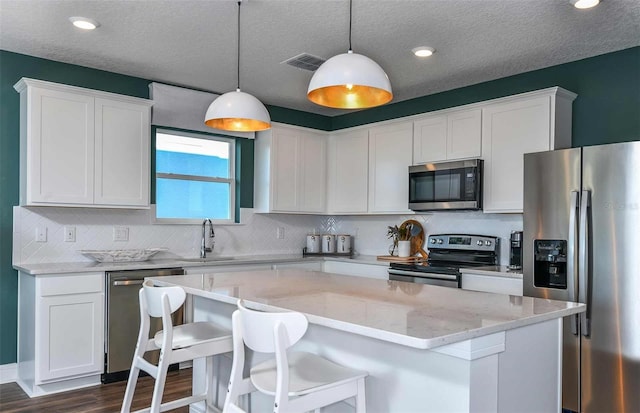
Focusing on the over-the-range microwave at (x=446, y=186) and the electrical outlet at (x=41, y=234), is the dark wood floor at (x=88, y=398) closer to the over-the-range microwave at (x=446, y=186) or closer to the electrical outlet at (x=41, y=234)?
the electrical outlet at (x=41, y=234)

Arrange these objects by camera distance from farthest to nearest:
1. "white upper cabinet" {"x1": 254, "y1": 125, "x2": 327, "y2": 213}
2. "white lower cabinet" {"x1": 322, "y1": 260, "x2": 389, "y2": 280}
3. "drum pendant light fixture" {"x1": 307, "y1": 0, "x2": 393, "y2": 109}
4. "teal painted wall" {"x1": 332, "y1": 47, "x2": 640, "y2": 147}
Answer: "white upper cabinet" {"x1": 254, "y1": 125, "x2": 327, "y2": 213}
"white lower cabinet" {"x1": 322, "y1": 260, "x2": 389, "y2": 280}
"teal painted wall" {"x1": 332, "y1": 47, "x2": 640, "y2": 147}
"drum pendant light fixture" {"x1": 307, "y1": 0, "x2": 393, "y2": 109}

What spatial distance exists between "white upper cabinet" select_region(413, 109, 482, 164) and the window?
198 cm

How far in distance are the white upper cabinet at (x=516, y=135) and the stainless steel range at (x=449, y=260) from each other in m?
0.43

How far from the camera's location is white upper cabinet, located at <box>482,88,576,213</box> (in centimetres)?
367

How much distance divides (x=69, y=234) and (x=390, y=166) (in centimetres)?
293

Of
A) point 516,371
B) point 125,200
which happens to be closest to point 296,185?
point 125,200

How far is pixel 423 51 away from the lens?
3.63 meters

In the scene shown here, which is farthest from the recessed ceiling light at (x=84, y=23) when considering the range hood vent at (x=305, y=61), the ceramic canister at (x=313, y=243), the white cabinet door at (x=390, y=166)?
the ceramic canister at (x=313, y=243)

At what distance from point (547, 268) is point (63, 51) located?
12.6 ft

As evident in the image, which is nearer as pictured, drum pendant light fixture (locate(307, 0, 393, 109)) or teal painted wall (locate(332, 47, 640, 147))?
drum pendant light fixture (locate(307, 0, 393, 109))

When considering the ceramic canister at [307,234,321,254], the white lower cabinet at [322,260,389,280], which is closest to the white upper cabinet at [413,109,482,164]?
the white lower cabinet at [322,260,389,280]

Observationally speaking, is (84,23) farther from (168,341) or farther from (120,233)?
(168,341)

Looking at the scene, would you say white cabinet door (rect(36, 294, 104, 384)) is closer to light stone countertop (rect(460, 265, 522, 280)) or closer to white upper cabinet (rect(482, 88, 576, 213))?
light stone countertop (rect(460, 265, 522, 280))

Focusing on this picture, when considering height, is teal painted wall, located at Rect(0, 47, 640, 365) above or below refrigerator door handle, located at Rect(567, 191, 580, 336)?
above
